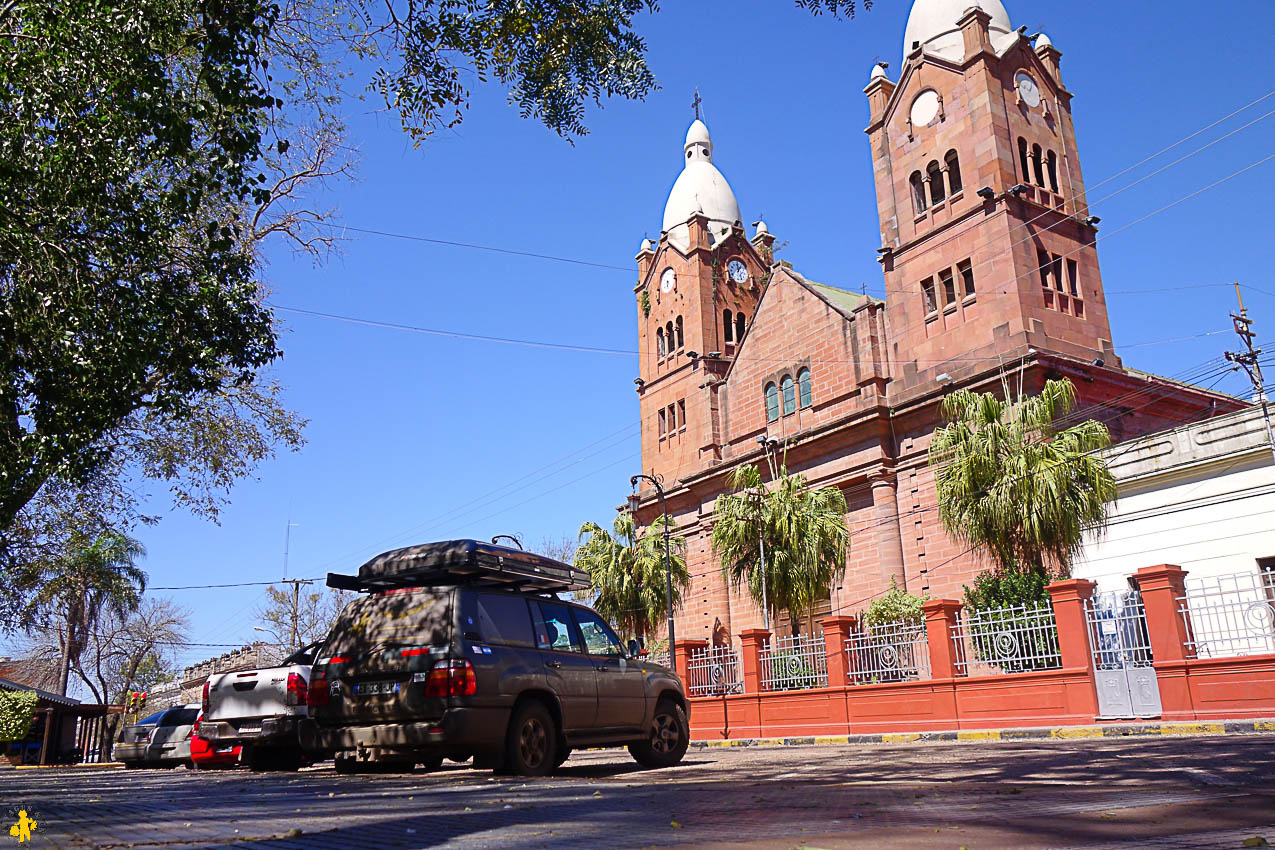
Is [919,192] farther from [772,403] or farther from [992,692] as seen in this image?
[992,692]

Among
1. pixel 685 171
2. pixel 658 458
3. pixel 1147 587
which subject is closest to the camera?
pixel 1147 587

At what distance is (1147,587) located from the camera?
585 inches

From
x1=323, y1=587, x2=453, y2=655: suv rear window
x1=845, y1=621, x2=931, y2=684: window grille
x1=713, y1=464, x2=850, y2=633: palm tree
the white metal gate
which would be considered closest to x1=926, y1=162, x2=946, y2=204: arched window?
x1=713, y1=464, x2=850, y2=633: palm tree

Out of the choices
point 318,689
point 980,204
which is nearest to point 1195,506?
point 980,204

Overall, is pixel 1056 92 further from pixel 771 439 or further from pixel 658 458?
pixel 658 458

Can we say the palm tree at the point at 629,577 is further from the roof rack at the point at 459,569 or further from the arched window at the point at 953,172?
the roof rack at the point at 459,569

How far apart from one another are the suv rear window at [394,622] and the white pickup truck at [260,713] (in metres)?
3.63

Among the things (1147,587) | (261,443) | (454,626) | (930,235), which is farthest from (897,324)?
(454,626)

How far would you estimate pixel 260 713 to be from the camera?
13008 mm

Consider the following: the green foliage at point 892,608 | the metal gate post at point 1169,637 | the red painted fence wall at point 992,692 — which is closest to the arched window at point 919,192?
the green foliage at point 892,608

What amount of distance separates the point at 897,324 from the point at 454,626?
26.4 m

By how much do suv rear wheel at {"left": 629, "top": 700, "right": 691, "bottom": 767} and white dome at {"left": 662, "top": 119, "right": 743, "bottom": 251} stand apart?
3546cm

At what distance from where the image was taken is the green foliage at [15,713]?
2628 cm

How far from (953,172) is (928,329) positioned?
5531 millimetres
